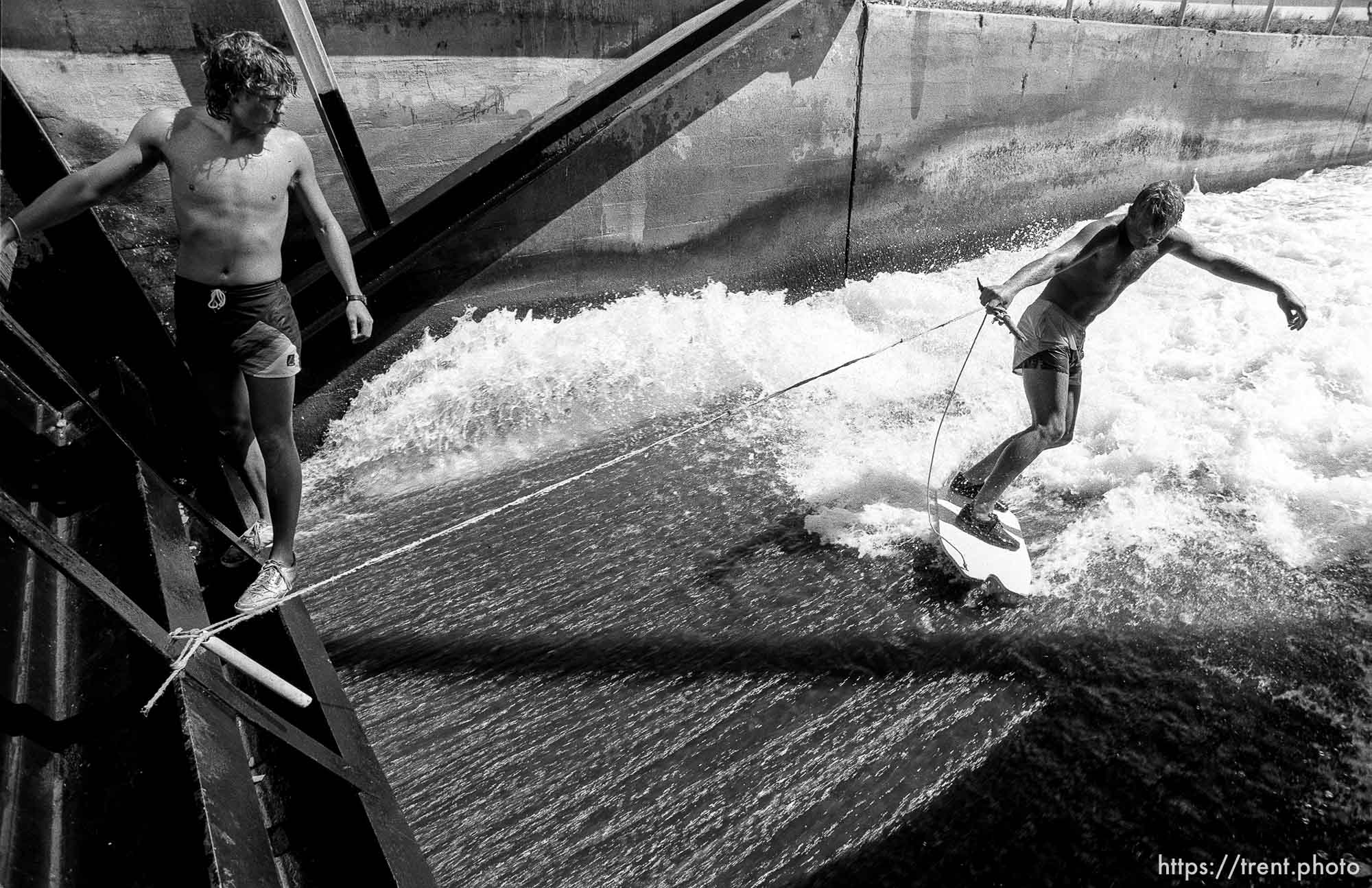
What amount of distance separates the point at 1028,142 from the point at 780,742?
872cm

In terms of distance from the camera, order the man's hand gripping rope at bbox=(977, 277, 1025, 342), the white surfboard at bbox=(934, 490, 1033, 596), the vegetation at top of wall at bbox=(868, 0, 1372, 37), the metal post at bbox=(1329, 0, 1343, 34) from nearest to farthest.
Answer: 1. the man's hand gripping rope at bbox=(977, 277, 1025, 342)
2. the white surfboard at bbox=(934, 490, 1033, 596)
3. the vegetation at top of wall at bbox=(868, 0, 1372, 37)
4. the metal post at bbox=(1329, 0, 1343, 34)

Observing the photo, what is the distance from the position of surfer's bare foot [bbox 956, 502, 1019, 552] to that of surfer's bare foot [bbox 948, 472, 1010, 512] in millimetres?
165

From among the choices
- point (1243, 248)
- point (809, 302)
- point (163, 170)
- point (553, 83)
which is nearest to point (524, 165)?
point (553, 83)

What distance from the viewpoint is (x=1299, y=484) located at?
512cm

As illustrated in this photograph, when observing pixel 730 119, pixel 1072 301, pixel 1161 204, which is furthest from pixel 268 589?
pixel 730 119

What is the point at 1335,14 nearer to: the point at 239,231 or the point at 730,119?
the point at 730,119

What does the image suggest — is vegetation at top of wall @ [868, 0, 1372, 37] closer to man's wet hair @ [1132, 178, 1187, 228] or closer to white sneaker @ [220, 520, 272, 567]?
man's wet hair @ [1132, 178, 1187, 228]

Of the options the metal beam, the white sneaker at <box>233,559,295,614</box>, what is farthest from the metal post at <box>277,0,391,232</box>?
the metal beam

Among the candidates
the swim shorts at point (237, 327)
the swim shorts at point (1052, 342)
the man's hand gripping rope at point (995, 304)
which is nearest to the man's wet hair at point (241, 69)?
the swim shorts at point (237, 327)

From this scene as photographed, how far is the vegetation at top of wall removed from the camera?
8430 millimetres

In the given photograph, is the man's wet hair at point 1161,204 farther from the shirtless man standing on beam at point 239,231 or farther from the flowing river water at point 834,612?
the shirtless man standing on beam at point 239,231

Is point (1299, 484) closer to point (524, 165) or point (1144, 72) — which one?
point (524, 165)

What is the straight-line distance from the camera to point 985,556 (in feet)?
14.4

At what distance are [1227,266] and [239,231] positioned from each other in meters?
4.99
